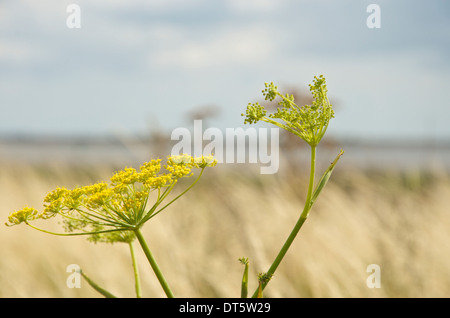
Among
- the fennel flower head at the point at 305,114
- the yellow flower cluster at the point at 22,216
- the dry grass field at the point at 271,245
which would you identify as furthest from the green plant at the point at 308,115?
the dry grass field at the point at 271,245

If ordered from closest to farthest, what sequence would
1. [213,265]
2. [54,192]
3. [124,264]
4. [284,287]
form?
[54,192], [284,287], [213,265], [124,264]

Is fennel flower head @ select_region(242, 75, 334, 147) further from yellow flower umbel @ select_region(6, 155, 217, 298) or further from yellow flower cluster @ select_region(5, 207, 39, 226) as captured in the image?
yellow flower cluster @ select_region(5, 207, 39, 226)

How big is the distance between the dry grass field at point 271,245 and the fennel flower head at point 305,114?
1842mm

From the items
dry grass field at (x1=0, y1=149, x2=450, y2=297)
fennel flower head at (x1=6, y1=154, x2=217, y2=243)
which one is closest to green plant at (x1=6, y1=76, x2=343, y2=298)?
fennel flower head at (x1=6, y1=154, x2=217, y2=243)

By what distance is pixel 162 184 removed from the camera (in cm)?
105

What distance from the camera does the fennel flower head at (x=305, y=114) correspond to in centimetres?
100

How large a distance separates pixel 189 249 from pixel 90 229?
8.32 feet

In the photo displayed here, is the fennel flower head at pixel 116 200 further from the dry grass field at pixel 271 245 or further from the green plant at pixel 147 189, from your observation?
the dry grass field at pixel 271 245

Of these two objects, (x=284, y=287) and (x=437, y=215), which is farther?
(x=437, y=215)

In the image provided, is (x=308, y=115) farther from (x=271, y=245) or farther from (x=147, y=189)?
(x=271, y=245)

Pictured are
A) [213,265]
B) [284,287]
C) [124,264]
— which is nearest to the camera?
[284,287]
